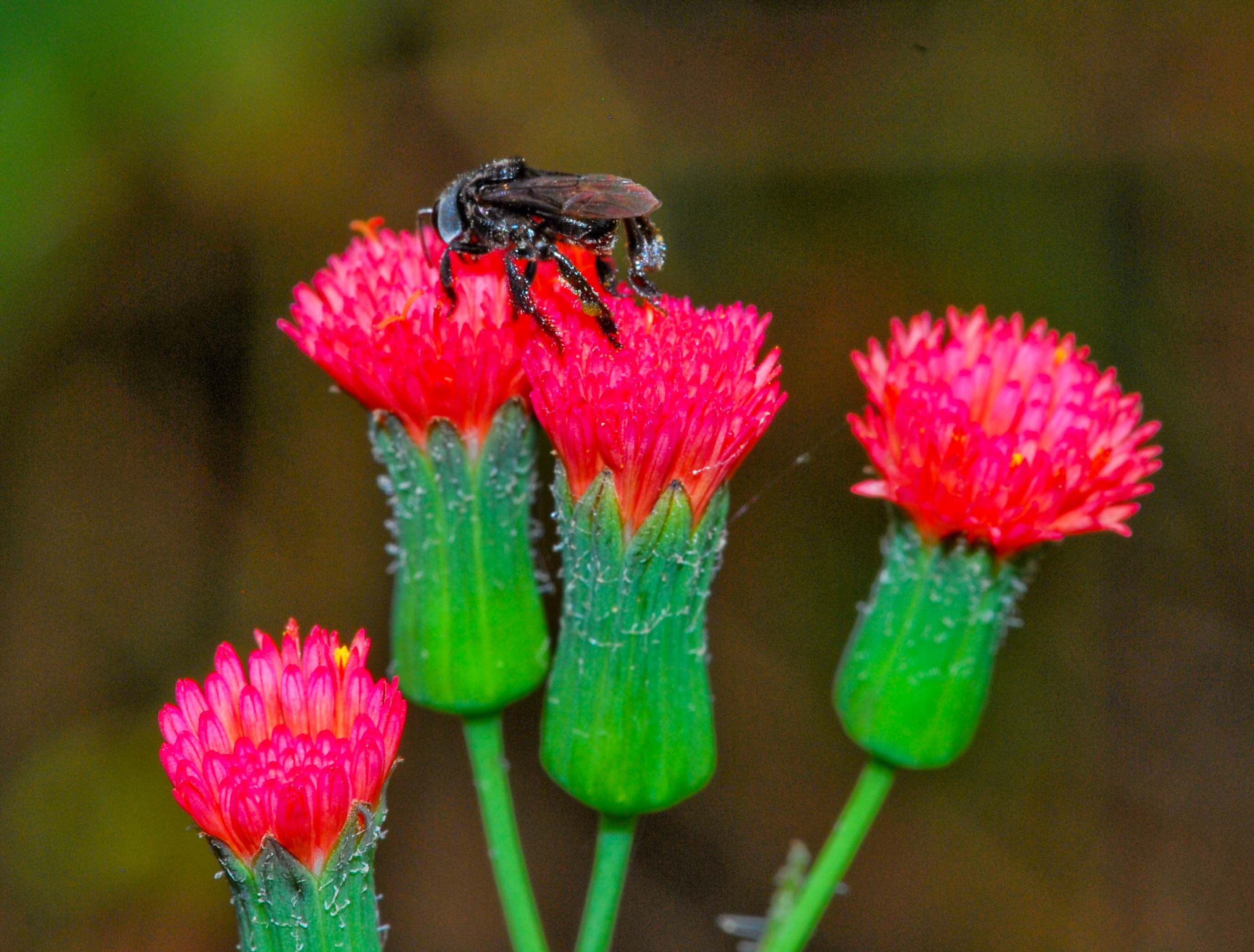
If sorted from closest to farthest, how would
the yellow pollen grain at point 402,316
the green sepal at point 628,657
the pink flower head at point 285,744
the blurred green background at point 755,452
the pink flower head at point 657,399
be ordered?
1. the pink flower head at point 285,744
2. the pink flower head at point 657,399
3. the green sepal at point 628,657
4. the yellow pollen grain at point 402,316
5. the blurred green background at point 755,452

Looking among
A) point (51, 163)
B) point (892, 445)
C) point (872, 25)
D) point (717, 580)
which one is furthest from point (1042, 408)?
point (51, 163)

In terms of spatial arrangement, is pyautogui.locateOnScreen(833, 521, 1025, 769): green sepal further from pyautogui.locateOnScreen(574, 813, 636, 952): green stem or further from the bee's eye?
the bee's eye

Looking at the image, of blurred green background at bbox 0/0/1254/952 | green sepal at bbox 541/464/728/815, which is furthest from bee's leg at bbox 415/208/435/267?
blurred green background at bbox 0/0/1254/952

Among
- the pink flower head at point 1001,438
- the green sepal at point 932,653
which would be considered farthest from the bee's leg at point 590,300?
the green sepal at point 932,653

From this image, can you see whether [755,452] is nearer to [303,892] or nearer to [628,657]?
[628,657]

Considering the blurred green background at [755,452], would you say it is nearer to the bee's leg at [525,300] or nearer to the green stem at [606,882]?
the green stem at [606,882]

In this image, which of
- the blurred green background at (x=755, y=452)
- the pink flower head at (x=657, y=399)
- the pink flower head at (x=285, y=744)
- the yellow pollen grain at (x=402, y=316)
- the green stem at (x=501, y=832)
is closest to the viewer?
the pink flower head at (x=285, y=744)

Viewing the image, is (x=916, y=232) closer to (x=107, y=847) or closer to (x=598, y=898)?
(x=598, y=898)
